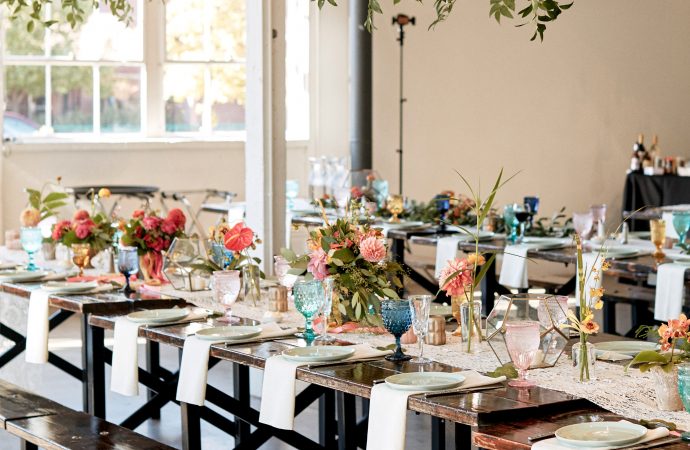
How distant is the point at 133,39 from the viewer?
1046cm

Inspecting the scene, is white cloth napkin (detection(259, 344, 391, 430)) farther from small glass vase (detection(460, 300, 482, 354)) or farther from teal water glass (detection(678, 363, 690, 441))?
teal water glass (detection(678, 363, 690, 441))

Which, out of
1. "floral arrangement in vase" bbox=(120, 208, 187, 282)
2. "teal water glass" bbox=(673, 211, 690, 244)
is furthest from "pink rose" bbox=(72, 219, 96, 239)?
"teal water glass" bbox=(673, 211, 690, 244)

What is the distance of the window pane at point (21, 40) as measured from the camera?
988 centimetres

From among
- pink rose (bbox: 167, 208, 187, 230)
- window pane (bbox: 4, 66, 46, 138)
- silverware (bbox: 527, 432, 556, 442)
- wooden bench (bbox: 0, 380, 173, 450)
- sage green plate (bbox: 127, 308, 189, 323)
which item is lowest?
wooden bench (bbox: 0, 380, 173, 450)

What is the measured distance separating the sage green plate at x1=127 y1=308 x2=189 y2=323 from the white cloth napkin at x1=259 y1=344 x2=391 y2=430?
83 centimetres

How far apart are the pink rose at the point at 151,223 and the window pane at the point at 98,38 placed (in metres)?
5.12

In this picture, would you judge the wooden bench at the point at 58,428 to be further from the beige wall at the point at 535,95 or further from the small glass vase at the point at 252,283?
the beige wall at the point at 535,95

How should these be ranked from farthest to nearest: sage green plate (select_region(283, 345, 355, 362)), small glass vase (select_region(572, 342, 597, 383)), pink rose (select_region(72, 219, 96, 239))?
pink rose (select_region(72, 219, 96, 239))
sage green plate (select_region(283, 345, 355, 362))
small glass vase (select_region(572, 342, 597, 383))

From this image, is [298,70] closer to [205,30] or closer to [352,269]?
[205,30]

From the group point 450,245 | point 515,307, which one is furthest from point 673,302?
point 515,307

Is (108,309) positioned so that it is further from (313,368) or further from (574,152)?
(574,152)

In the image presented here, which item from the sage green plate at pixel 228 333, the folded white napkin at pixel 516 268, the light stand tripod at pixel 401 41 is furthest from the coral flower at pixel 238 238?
the light stand tripod at pixel 401 41

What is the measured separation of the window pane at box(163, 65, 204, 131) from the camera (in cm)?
1066

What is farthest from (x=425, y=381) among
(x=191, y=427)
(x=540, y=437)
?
(x=191, y=427)
